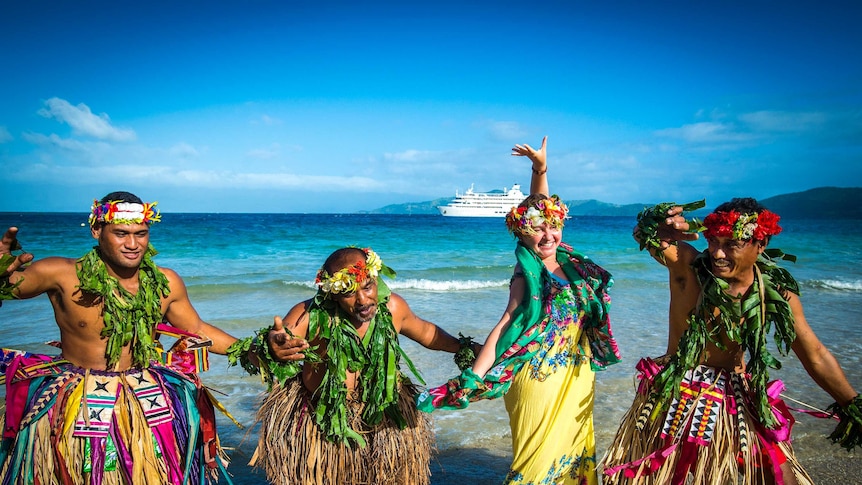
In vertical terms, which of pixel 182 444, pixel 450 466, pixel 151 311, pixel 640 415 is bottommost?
pixel 450 466

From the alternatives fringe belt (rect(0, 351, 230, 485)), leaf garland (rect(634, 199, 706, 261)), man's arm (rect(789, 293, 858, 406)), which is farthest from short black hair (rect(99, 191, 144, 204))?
man's arm (rect(789, 293, 858, 406))

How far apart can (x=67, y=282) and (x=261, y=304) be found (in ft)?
26.1

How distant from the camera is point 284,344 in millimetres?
2961

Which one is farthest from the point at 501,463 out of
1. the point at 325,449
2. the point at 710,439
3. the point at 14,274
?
the point at 14,274

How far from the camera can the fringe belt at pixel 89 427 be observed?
9.64 ft

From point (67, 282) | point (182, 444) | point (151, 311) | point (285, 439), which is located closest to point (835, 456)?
point (285, 439)

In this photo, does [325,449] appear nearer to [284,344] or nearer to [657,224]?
[284,344]

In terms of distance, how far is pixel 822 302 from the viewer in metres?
11.1

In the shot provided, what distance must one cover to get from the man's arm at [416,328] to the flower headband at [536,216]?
836 millimetres

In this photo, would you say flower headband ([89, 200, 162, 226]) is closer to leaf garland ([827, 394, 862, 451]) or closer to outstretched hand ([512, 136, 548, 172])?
outstretched hand ([512, 136, 548, 172])

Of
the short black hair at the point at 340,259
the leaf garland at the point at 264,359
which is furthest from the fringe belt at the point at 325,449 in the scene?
the short black hair at the point at 340,259

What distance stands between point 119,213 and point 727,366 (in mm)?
3477

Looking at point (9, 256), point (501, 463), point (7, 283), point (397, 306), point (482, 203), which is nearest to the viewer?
point (9, 256)

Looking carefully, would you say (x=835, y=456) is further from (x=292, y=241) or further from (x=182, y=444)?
(x=292, y=241)
